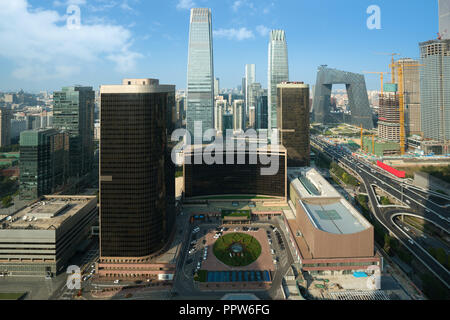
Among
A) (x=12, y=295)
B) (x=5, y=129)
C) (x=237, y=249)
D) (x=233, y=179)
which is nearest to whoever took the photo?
(x=12, y=295)

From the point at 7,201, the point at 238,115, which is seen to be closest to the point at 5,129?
the point at 7,201

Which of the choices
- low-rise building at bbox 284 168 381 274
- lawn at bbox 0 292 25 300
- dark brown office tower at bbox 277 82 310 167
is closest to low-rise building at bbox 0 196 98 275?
lawn at bbox 0 292 25 300

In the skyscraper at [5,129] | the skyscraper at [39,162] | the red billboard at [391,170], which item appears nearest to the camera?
the skyscraper at [39,162]

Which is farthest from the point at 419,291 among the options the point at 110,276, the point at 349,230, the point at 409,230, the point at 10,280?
the point at 10,280

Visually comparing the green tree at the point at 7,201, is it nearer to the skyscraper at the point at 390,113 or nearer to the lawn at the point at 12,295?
the lawn at the point at 12,295

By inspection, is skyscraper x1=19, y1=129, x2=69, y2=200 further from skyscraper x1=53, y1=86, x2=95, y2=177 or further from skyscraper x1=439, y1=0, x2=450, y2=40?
skyscraper x1=439, y1=0, x2=450, y2=40

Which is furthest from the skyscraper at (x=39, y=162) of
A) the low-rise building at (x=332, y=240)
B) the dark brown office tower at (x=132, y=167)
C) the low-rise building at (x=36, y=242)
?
the low-rise building at (x=332, y=240)

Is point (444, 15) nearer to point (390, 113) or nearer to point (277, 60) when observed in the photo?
point (277, 60)
